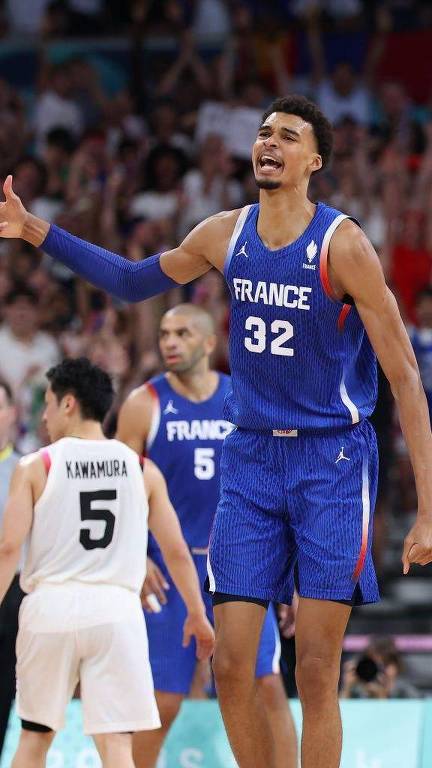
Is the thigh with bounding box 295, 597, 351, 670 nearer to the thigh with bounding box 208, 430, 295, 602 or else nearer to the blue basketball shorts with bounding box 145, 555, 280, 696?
the thigh with bounding box 208, 430, 295, 602

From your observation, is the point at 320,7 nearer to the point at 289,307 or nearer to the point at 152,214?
the point at 152,214

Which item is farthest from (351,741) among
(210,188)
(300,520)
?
(210,188)

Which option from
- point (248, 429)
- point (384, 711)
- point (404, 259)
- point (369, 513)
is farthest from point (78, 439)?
point (404, 259)

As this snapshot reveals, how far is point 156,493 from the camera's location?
5.89m

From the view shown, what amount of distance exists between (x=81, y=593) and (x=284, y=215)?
173 centimetres

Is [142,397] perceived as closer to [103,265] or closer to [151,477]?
[151,477]

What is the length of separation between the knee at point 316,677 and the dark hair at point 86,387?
154cm

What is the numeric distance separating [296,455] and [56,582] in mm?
1256

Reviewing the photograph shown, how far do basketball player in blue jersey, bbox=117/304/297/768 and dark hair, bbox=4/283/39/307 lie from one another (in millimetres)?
3118

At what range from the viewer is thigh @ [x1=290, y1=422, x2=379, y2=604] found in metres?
4.77

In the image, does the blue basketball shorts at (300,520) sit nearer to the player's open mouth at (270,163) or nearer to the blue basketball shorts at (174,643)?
the player's open mouth at (270,163)

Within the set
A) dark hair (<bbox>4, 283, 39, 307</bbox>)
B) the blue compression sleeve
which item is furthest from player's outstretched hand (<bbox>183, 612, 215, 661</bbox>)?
dark hair (<bbox>4, 283, 39, 307</bbox>)

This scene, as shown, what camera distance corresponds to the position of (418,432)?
4.65m

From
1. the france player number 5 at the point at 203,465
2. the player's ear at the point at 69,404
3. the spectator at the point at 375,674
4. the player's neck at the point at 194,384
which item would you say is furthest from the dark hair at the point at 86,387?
the spectator at the point at 375,674
